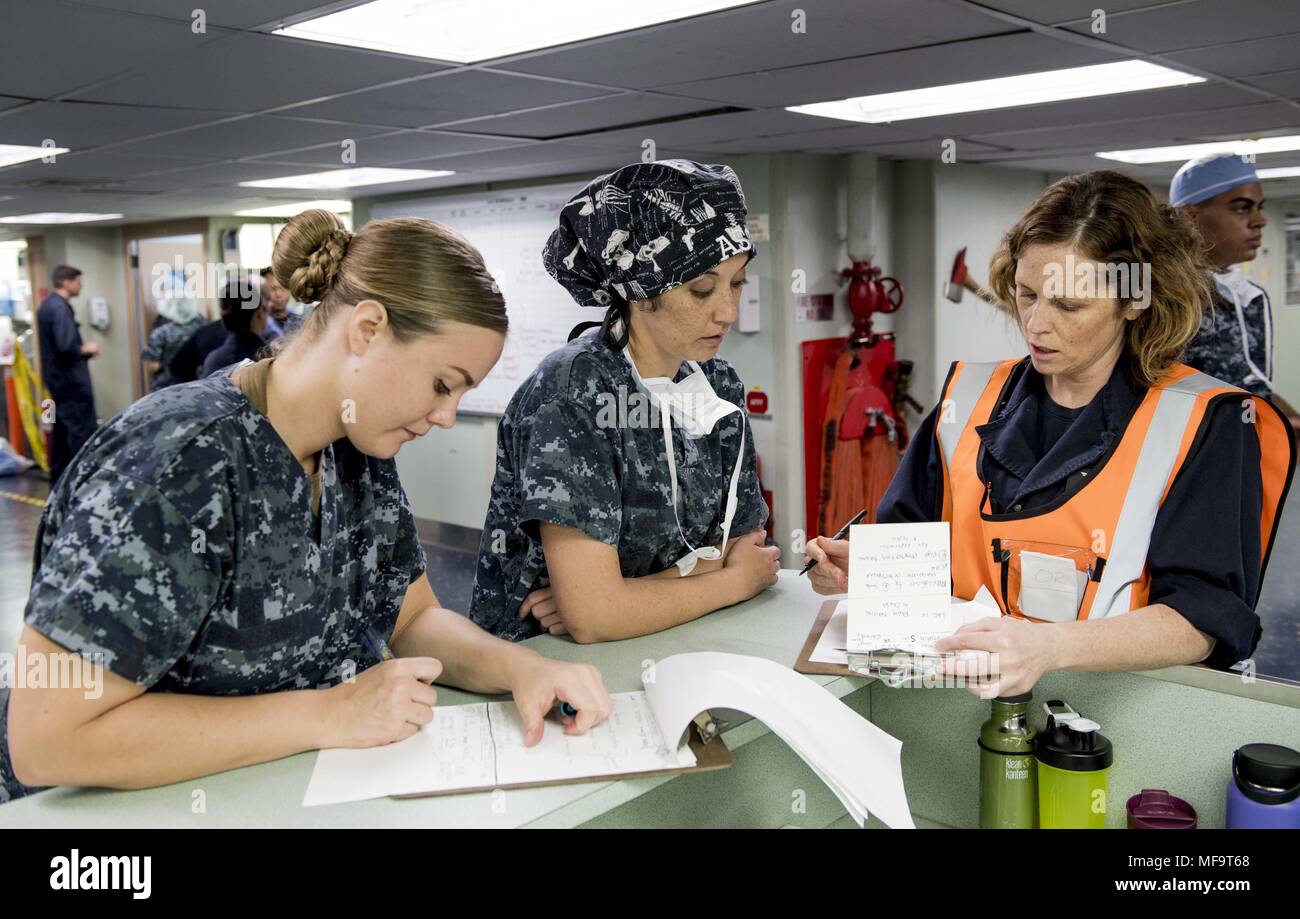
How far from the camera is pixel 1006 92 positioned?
154 inches

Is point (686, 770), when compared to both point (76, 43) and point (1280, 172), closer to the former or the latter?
point (76, 43)

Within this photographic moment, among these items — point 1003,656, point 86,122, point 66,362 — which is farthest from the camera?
point 66,362

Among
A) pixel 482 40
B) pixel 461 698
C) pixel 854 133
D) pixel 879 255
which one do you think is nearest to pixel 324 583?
pixel 461 698

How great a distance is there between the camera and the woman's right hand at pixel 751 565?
1.98 meters

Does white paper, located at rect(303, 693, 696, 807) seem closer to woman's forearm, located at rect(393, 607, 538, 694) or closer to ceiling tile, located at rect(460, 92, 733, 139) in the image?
woman's forearm, located at rect(393, 607, 538, 694)

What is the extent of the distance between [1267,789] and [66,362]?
927 cm

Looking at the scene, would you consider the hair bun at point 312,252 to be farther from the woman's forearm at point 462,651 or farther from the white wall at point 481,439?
the white wall at point 481,439

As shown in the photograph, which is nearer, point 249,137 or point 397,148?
point 249,137

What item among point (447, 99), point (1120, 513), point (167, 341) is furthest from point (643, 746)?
point (167, 341)

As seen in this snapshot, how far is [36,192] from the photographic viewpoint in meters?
6.26

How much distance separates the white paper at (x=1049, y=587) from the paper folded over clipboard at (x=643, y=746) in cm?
52

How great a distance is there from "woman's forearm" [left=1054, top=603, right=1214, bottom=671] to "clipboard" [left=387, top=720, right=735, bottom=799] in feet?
1.75
